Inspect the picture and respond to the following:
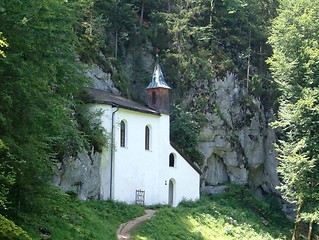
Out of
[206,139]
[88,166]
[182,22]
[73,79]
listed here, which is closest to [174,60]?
[182,22]

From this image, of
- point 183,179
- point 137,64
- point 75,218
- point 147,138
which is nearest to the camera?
point 75,218

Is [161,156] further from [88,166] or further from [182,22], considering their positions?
[182,22]

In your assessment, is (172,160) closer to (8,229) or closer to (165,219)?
(165,219)

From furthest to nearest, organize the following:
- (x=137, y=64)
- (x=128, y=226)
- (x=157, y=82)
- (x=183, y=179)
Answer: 1. (x=137, y=64)
2. (x=183, y=179)
3. (x=157, y=82)
4. (x=128, y=226)

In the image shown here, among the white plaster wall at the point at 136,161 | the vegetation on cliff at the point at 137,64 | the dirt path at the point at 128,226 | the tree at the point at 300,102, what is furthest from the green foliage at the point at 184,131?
the dirt path at the point at 128,226

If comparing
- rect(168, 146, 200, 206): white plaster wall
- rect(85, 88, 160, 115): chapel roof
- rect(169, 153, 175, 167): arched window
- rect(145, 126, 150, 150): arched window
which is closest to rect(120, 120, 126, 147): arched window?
rect(85, 88, 160, 115): chapel roof

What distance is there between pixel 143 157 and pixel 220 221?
599cm

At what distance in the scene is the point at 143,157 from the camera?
31.2 m

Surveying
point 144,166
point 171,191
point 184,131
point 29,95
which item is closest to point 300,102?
point 184,131

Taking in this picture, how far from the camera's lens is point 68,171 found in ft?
79.5

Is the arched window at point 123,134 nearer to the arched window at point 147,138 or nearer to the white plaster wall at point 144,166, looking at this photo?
the white plaster wall at point 144,166

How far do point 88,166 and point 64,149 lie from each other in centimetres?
297

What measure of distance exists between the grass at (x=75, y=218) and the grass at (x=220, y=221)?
1.44 meters

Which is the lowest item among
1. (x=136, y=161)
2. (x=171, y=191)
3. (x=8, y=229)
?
(x=8, y=229)
